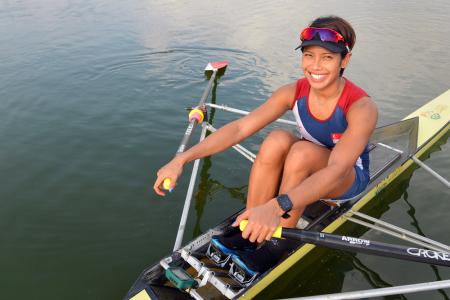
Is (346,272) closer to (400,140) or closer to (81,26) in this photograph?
(400,140)

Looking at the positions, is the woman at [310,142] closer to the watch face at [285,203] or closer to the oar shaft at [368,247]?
the watch face at [285,203]

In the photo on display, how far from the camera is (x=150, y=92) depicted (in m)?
10.2

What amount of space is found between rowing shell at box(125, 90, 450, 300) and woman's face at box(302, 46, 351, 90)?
1854 mm

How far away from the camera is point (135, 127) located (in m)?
Answer: 8.52

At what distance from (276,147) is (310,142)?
1.23ft

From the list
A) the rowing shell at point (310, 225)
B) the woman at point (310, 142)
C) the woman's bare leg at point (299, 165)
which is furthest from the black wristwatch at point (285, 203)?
the rowing shell at point (310, 225)

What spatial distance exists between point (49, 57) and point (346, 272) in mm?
11314

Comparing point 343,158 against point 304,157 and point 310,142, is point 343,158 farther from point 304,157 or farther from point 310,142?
point 310,142

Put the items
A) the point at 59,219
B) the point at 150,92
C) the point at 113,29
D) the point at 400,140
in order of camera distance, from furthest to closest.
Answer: the point at 113,29, the point at 150,92, the point at 400,140, the point at 59,219

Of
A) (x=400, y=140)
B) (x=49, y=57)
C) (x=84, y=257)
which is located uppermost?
(x=49, y=57)

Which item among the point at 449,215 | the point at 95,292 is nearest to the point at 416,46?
the point at 449,215

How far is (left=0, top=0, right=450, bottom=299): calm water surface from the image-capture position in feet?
16.6

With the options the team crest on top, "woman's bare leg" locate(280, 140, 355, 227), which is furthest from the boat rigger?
the team crest on top

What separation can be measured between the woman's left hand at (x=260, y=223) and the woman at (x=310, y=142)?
1cm
